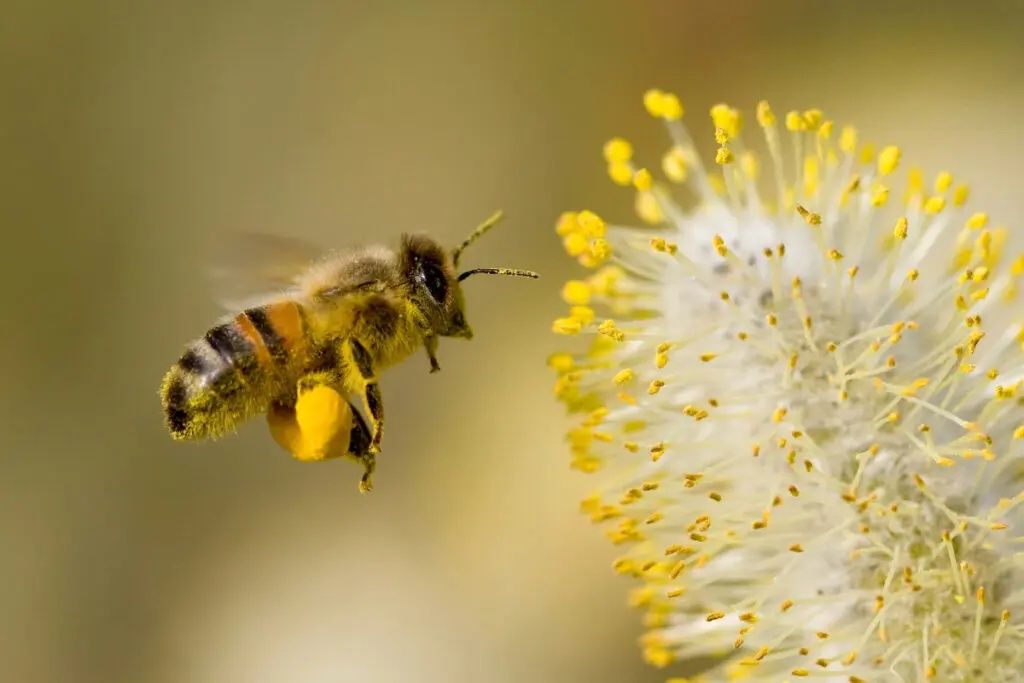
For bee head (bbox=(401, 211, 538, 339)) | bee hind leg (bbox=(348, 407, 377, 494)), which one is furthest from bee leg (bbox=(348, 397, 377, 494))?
bee head (bbox=(401, 211, 538, 339))

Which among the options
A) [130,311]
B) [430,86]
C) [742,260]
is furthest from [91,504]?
[742,260]

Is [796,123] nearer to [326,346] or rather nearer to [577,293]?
[577,293]

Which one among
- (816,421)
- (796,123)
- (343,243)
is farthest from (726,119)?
(343,243)

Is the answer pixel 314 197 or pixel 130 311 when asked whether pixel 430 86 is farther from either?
pixel 130 311

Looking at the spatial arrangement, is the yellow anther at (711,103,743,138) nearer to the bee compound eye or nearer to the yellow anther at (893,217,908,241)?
the yellow anther at (893,217,908,241)

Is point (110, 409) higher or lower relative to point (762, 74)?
lower

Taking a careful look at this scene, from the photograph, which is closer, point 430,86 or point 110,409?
point 110,409
